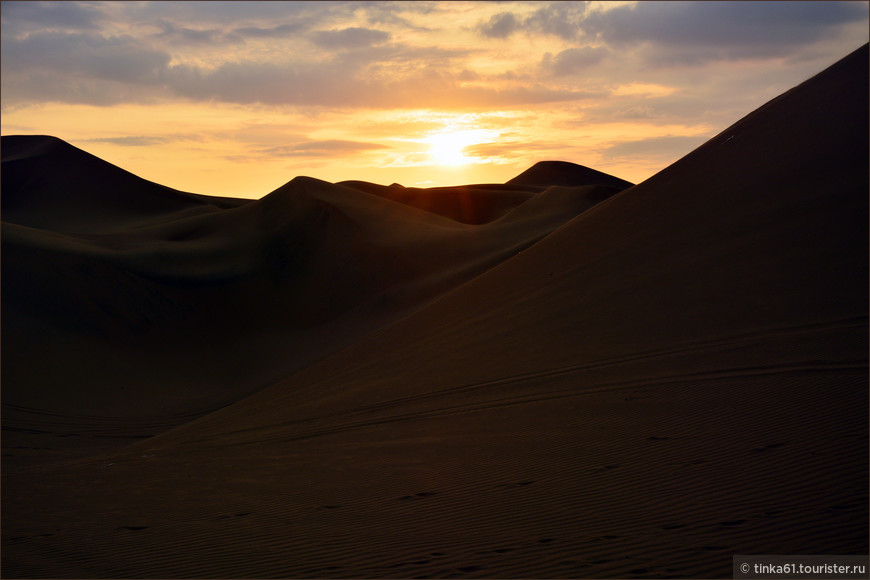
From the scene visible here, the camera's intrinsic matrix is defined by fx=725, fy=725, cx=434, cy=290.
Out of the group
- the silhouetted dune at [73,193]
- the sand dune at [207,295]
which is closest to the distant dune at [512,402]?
the sand dune at [207,295]

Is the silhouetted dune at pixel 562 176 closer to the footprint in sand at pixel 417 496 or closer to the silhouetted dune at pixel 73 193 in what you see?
the silhouetted dune at pixel 73 193

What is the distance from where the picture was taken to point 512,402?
11297mm

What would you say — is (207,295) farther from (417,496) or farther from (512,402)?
(417,496)

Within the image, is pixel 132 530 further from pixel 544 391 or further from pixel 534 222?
pixel 534 222

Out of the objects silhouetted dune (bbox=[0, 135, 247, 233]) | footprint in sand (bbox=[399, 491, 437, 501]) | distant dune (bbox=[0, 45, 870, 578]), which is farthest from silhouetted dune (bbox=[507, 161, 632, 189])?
footprint in sand (bbox=[399, 491, 437, 501])

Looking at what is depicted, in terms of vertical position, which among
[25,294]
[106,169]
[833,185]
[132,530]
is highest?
[106,169]

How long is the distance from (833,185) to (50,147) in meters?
72.5

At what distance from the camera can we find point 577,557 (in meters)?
5.71

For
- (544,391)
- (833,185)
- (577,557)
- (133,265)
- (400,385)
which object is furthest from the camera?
(133,265)

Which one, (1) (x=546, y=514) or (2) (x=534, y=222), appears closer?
(1) (x=546, y=514)

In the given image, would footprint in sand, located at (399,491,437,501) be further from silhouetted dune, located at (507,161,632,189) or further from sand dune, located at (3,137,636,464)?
silhouetted dune, located at (507,161,632,189)

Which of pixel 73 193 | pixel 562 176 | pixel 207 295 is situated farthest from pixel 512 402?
pixel 562 176

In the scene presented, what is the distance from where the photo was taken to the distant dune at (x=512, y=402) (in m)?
6.34

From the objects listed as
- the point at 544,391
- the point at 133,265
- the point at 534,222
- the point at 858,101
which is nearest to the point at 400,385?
the point at 544,391
